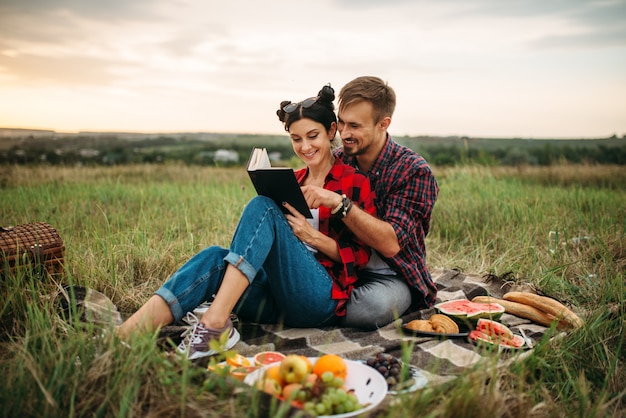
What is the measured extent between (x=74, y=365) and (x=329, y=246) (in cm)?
170

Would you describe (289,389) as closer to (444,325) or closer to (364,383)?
(364,383)

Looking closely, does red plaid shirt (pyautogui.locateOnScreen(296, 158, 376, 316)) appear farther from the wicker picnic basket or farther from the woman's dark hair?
the wicker picnic basket

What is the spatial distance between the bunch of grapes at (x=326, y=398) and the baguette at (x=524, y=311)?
2.02 meters

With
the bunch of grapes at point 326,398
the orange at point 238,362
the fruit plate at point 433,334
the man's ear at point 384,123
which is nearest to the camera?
the bunch of grapes at point 326,398

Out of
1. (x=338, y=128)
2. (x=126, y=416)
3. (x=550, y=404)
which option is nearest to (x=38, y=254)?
(x=126, y=416)

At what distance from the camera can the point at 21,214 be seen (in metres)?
6.66

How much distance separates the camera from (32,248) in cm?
364

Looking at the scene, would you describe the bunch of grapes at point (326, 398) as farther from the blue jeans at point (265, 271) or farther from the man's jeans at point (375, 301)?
the man's jeans at point (375, 301)

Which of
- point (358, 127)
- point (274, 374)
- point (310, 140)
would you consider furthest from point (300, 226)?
point (274, 374)

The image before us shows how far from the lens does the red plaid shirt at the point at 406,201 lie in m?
3.53

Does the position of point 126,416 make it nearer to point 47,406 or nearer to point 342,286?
point 47,406

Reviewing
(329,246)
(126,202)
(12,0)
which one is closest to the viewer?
(329,246)

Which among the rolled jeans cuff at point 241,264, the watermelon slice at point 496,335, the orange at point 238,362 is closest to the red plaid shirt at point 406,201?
the watermelon slice at point 496,335

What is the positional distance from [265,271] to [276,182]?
67 centimetres
